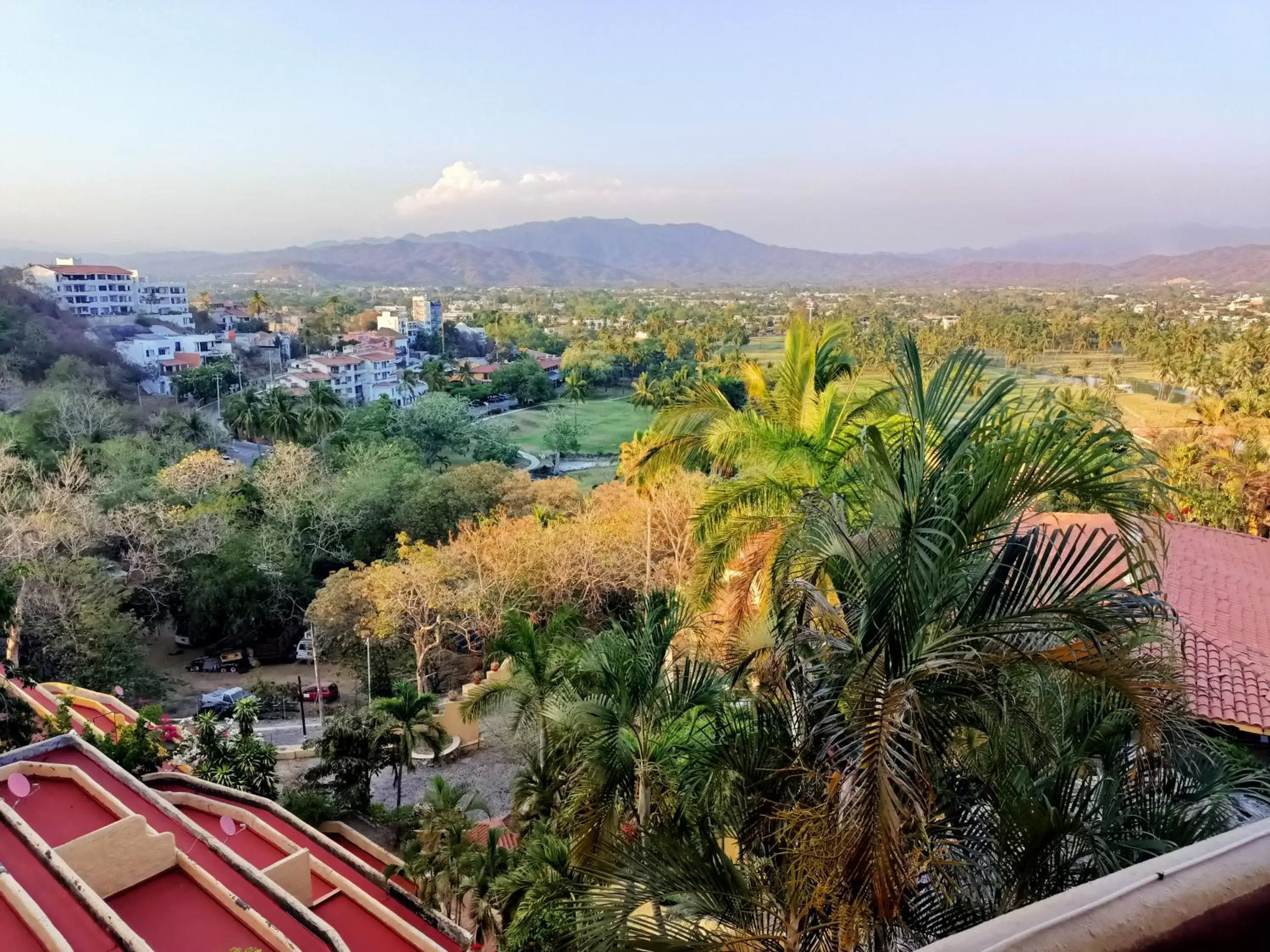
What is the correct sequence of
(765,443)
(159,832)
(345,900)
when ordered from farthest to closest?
(345,900), (159,832), (765,443)

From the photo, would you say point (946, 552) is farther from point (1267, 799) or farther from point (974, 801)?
point (1267, 799)

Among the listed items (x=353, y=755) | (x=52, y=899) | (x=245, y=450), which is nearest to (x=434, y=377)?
(x=245, y=450)

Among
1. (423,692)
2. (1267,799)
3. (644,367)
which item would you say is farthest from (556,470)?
(1267,799)

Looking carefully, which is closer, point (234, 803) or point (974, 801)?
point (974, 801)

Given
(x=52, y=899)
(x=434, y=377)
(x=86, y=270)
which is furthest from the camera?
(x=86, y=270)

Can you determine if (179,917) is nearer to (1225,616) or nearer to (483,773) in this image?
(483,773)

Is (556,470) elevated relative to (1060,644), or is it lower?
lower

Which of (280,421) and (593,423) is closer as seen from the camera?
(280,421)
